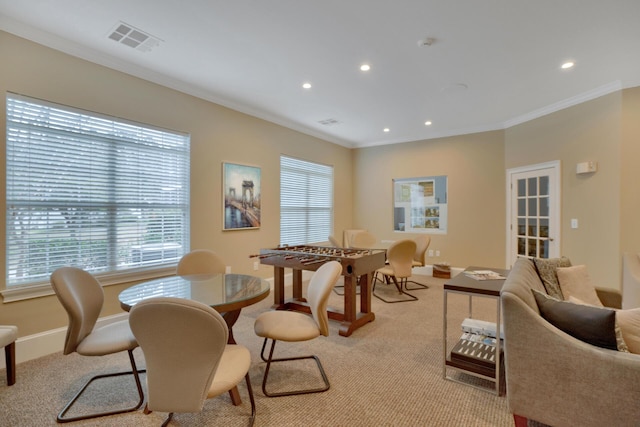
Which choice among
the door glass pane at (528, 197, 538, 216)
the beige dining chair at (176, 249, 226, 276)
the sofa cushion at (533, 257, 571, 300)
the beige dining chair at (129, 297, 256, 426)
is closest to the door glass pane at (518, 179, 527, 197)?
the door glass pane at (528, 197, 538, 216)

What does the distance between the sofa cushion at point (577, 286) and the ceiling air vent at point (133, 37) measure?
4134mm

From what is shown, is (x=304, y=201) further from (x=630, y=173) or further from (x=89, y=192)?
(x=630, y=173)

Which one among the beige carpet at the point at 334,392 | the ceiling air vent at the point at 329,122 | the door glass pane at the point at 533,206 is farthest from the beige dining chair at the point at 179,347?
the door glass pane at the point at 533,206

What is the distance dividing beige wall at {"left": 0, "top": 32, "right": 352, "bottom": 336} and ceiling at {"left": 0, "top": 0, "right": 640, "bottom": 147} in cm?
16

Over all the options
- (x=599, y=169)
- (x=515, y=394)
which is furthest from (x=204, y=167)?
A: (x=599, y=169)

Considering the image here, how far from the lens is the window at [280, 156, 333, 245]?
548 cm

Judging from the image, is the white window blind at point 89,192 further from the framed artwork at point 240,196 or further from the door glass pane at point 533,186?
the door glass pane at point 533,186

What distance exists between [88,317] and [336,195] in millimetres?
5179

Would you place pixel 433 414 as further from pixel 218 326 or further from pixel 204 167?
pixel 204 167

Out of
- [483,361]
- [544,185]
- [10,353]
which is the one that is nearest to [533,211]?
[544,185]

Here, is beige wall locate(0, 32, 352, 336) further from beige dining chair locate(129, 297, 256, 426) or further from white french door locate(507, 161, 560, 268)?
white french door locate(507, 161, 560, 268)

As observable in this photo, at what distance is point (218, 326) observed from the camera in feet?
4.37

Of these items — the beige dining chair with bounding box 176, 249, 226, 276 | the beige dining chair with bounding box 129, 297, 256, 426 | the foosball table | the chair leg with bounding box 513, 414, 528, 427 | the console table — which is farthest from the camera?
the foosball table

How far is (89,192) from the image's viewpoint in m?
3.04
